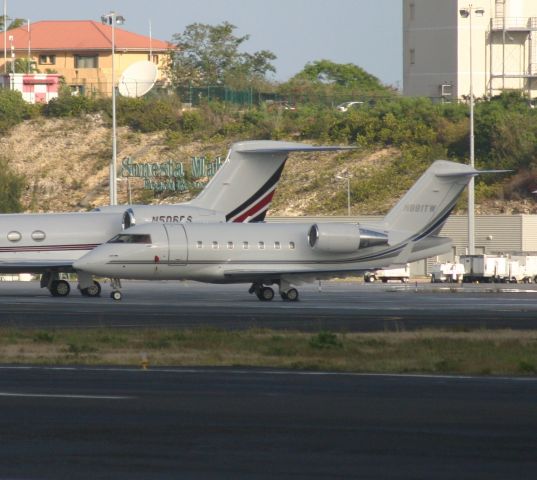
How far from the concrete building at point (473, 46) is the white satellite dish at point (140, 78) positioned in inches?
888

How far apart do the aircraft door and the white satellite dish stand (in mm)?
55715

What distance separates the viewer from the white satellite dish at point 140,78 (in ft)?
327

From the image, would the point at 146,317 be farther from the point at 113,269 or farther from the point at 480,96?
the point at 480,96

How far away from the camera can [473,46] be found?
104812 millimetres

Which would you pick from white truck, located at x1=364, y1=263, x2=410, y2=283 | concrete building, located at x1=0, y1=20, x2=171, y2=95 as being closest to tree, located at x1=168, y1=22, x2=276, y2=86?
concrete building, located at x1=0, y1=20, x2=171, y2=95

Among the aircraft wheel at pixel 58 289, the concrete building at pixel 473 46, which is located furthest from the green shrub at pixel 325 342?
the concrete building at pixel 473 46

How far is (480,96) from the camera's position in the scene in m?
108

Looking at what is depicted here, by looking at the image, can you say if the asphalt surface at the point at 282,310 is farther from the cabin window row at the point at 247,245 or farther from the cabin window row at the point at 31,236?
the cabin window row at the point at 31,236

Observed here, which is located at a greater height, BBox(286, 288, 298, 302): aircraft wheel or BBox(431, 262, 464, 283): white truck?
BBox(286, 288, 298, 302): aircraft wheel

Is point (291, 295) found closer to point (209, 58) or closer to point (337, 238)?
point (337, 238)

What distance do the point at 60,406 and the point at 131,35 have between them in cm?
14110

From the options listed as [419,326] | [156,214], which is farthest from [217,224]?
[419,326]

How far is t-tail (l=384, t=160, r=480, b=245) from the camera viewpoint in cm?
4781

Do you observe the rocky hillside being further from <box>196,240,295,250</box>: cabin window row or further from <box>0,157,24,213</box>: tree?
<box>196,240,295,250</box>: cabin window row
